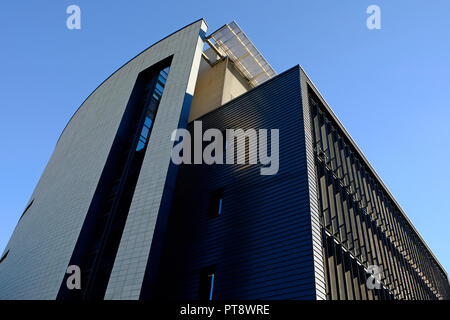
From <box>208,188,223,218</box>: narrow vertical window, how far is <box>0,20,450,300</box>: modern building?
78mm

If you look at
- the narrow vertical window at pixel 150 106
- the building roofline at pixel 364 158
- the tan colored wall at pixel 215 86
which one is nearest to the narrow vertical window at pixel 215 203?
the narrow vertical window at pixel 150 106

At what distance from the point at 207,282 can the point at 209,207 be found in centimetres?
427

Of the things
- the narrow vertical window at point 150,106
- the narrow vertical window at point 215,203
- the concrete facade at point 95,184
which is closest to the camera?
the concrete facade at point 95,184

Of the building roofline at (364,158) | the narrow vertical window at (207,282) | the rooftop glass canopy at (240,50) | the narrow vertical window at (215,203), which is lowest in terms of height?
the narrow vertical window at (207,282)

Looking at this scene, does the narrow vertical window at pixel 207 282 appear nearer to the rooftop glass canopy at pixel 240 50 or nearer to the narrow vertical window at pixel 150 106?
the narrow vertical window at pixel 150 106

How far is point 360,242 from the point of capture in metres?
19.8

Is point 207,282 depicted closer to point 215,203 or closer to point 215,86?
point 215,203

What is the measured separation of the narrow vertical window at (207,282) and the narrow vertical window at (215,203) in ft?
9.83

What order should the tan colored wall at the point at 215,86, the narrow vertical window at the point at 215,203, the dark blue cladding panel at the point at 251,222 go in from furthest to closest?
1. the tan colored wall at the point at 215,86
2. the narrow vertical window at the point at 215,203
3. the dark blue cladding panel at the point at 251,222

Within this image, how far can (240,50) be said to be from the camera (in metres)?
30.3

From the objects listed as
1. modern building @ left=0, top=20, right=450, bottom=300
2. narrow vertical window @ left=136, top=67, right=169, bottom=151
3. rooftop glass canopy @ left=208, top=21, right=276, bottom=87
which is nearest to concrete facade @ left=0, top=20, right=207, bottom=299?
modern building @ left=0, top=20, right=450, bottom=300

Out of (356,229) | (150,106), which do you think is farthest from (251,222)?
(150,106)

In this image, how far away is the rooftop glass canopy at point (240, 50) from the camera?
30141mm
